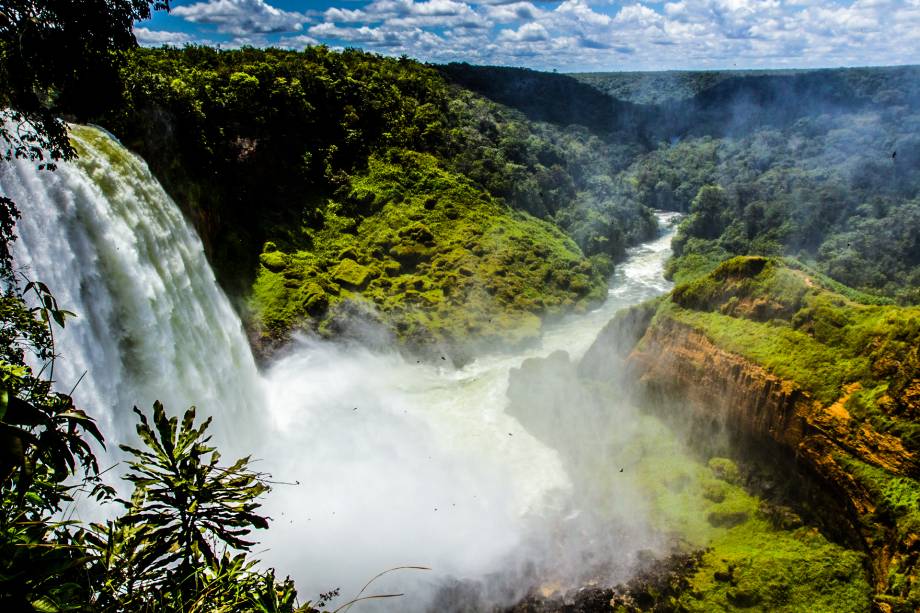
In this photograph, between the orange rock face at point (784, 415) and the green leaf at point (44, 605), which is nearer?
the green leaf at point (44, 605)

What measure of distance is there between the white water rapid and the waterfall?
0.05 meters

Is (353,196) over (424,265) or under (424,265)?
over

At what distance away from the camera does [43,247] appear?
11656mm

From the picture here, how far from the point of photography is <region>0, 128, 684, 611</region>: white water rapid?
12703 millimetres

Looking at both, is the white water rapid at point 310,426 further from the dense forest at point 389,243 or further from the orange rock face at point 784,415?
the orange rock face at point 784,415

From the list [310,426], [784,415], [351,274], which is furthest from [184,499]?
[351,274]

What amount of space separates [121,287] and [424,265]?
1849cm

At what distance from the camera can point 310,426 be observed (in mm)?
20375

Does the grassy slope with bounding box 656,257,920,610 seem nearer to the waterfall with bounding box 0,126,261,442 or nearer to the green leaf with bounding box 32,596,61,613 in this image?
the green leaf with bounding box 32,596,61,613

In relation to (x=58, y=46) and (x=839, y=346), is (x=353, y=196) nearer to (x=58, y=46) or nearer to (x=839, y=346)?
(x=839, y=346)

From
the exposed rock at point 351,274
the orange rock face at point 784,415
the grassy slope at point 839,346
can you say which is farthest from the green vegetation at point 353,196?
the grassy slope at point 839,346

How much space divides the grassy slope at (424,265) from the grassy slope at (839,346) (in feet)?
42.5

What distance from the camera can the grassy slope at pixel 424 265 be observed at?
26.6 meters

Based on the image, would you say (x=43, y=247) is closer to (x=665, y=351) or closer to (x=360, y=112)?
(x=665, y=351)
